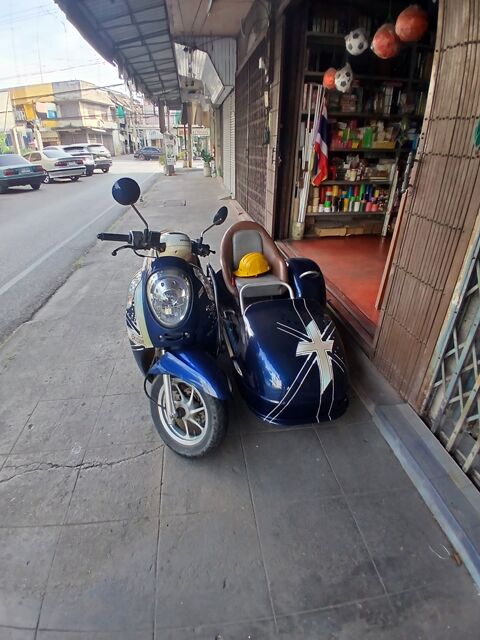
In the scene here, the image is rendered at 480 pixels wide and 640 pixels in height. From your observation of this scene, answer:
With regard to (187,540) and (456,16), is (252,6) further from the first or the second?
(187,540)

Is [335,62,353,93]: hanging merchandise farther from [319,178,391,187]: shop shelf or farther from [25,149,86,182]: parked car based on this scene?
[25,149,86,182]: parked car

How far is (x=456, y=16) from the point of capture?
1.64 meters

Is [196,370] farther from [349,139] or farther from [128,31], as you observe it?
[128,31]

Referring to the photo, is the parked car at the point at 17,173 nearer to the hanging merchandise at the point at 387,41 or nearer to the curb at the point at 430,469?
the hanging merchandise at the point at 387,41

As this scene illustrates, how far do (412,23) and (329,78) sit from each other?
1453 millimetres

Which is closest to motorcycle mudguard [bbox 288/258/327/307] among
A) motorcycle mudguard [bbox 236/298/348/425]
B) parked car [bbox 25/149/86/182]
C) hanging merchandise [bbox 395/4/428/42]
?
motorcycle mudguard [bbox 236/298/348/425]

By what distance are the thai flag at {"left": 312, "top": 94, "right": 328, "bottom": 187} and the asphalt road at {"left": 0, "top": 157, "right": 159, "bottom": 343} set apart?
3.62 metres

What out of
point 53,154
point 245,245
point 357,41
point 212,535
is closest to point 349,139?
point 357,41

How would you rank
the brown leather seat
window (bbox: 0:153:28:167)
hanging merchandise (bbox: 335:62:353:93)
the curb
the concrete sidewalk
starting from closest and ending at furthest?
the concrete sidewalk < the curb < the brown leather seat < hanging merchandise (bbox: 335:62:353:93) < window (bbox: 0:153:28:167)

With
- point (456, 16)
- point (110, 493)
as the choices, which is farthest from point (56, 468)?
point (456, 16)

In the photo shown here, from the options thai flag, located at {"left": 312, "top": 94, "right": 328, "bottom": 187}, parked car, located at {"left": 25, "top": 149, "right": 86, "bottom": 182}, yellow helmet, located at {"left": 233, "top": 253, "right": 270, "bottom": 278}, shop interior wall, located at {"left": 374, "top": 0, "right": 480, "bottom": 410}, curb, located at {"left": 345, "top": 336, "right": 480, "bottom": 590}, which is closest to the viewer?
→ curb, located at {"left": 345, "top": 336, "right": 480, "bottom": 590}

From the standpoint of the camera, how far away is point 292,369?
1906 millimetres

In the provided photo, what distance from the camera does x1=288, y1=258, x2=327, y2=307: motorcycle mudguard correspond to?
254cm

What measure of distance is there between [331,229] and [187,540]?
494 centimetres
